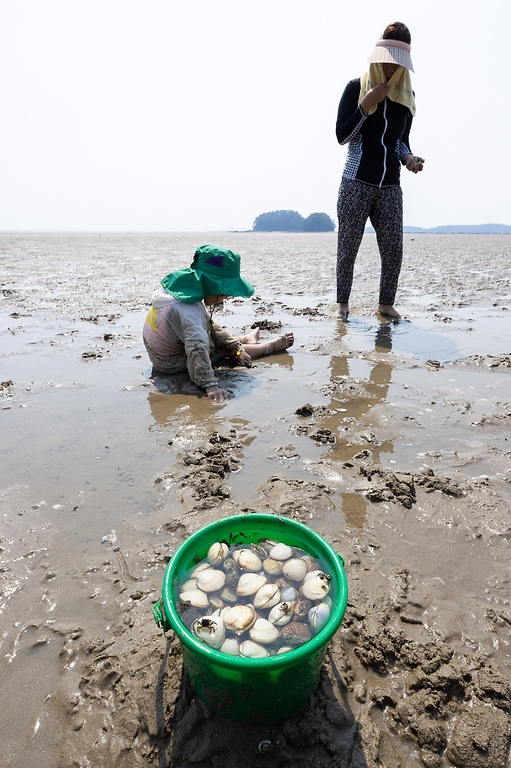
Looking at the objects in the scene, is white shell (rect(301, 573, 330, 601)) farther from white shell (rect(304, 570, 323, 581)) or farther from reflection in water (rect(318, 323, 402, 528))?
reflection in water (rect(318, 323, 402, 528))

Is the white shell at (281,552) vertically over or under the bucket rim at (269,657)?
under

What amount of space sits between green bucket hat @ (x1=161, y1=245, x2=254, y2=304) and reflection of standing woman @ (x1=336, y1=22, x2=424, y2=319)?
2.45 meters

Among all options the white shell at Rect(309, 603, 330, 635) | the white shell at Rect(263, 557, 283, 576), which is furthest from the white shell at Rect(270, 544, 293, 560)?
the white shell at Rect(309, 603, 330, 635)

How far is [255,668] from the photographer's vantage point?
1126mm

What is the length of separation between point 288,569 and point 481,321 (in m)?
5.69

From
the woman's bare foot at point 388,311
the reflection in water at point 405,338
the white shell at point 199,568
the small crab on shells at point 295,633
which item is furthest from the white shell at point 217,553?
the woman's bare foot at point 388,311

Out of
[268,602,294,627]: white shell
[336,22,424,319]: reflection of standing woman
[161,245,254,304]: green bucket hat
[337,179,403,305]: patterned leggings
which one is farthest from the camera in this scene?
[337,179,403,305]: patterned leggings

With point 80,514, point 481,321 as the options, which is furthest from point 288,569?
point 481,321

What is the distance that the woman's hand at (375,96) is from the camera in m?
4.58

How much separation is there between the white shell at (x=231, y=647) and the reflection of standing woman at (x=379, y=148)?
201 inches

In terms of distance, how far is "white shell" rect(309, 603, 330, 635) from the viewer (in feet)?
4.41

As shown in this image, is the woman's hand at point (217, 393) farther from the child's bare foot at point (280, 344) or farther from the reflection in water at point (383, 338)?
the reflection in water at point (383, 338)

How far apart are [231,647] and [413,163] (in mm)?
5323

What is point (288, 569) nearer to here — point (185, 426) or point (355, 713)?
point (355, 713)
